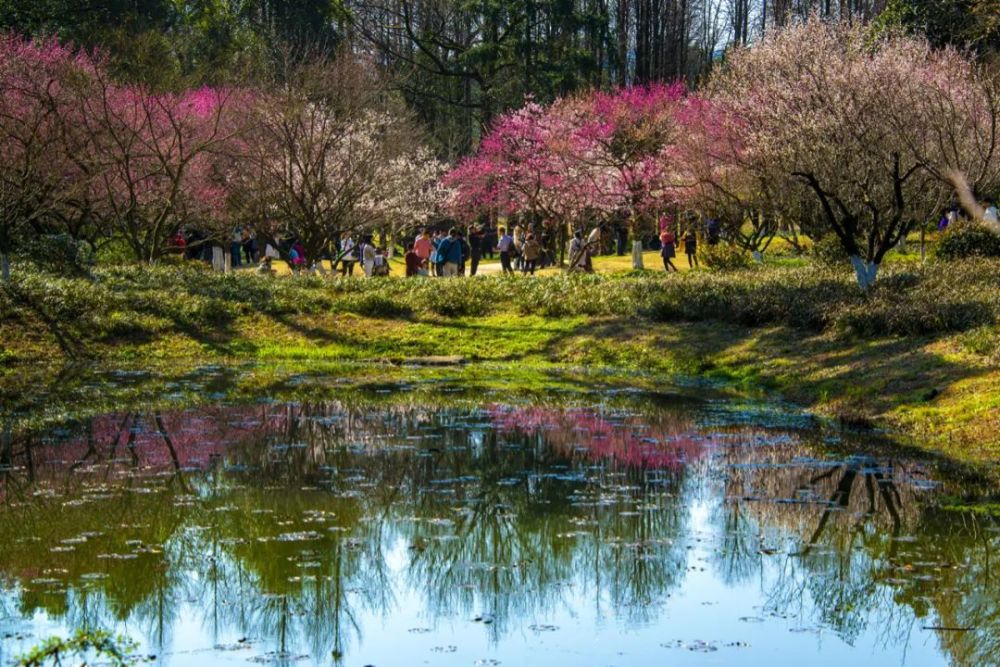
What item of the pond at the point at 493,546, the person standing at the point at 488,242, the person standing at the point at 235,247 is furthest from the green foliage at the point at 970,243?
the person standing at the point at 235,247

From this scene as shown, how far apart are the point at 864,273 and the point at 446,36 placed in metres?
41.5

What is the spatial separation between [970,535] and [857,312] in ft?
34.1

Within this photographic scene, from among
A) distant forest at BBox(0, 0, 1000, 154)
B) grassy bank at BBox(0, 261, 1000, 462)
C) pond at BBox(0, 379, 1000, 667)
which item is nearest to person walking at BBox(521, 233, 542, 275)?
grassy bank at BBox(0, 261, 1000, 462)

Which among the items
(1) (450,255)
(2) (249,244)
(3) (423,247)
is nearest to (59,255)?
(1) (450,255)

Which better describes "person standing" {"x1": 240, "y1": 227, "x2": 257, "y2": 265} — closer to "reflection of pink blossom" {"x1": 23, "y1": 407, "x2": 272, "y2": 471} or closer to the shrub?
the shrub

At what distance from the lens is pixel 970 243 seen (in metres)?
28.4

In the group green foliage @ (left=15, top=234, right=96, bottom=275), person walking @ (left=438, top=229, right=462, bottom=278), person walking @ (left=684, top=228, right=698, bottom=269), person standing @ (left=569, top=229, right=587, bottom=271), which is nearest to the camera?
green foliage @ (left=15, top=234, right=96, bottom=275)

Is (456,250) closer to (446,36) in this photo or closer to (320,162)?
(320,162)

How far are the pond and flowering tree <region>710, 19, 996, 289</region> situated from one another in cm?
822

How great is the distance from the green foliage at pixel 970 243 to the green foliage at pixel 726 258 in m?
5.15

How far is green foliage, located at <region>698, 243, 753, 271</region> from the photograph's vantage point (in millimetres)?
32625

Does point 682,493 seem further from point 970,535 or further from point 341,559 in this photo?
point 341,559

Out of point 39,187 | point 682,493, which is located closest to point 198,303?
point 39,187

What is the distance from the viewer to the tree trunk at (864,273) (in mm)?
23562
